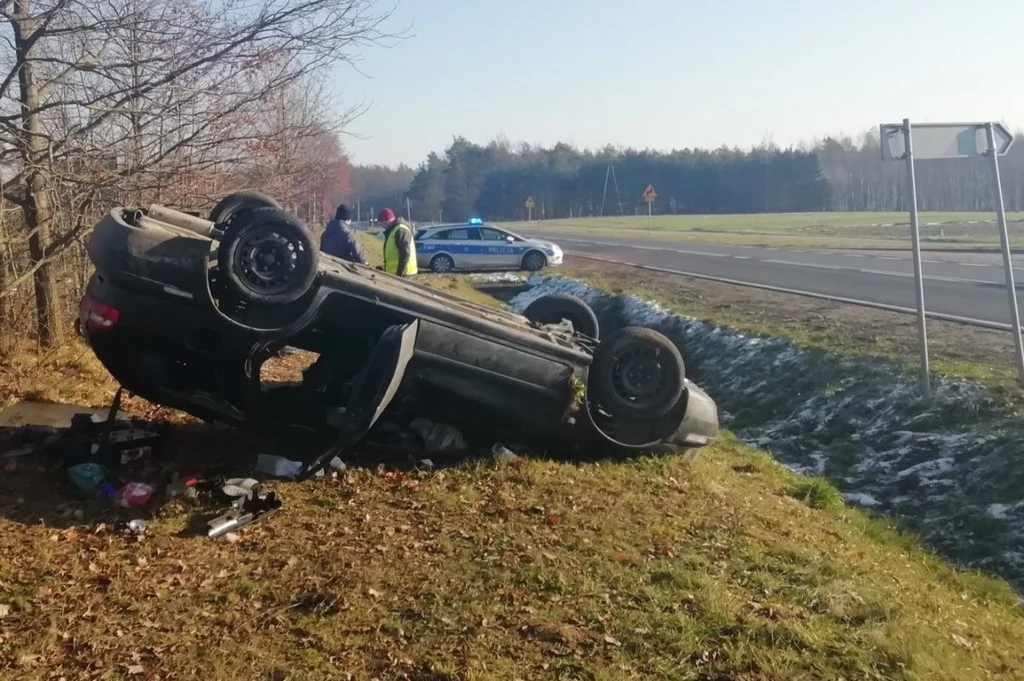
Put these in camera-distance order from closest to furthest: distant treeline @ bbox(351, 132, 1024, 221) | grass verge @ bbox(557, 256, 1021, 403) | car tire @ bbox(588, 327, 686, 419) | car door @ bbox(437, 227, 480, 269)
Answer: car tire @ bbox(588, 327, 686, 419), grass verge @ bbox(557, 256, 1021, 403), car door @ bbox(437, 227, 480, 269), distant treeline @ bbox(351, 132, 1024, 221)

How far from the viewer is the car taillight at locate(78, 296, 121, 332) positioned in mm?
5445

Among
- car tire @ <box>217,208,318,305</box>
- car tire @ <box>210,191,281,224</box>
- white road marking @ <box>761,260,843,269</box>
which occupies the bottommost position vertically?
white road marking @ <box>761,260,843,269</box>

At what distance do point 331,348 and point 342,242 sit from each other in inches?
238

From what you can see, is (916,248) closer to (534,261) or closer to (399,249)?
(399,249)

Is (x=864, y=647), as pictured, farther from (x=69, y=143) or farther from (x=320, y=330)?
(x=69, y=143)

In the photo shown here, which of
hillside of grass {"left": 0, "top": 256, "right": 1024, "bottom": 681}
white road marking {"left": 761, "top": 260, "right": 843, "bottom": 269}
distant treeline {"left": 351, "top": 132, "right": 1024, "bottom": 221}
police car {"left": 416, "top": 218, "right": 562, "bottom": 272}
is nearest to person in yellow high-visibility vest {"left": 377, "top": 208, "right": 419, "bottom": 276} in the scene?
hillside of grass {"left": 0, "top": 256, "right": 1024, "bottom": 681}

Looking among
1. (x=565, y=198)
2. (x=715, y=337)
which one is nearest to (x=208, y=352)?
(x=715, y=337)

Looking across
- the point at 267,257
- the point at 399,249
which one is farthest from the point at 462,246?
the point at 267,257

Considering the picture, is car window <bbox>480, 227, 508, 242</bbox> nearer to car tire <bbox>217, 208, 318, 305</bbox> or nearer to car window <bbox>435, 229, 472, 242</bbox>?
car window <bbox>435, 229, 472, 242</bbox>

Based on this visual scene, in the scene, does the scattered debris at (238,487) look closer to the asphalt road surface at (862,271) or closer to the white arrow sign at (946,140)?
the white arrow sign at (946,140)

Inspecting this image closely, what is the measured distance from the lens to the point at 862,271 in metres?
21.9

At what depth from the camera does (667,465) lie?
6.85 metres

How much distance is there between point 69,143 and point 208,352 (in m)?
3.22

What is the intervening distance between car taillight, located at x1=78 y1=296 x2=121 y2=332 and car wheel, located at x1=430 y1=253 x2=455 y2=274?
71.9 ft
